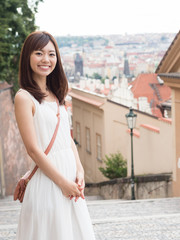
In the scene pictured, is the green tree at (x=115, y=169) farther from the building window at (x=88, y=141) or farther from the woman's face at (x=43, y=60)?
the woman's face at (x=43, y=60)

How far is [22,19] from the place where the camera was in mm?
15156

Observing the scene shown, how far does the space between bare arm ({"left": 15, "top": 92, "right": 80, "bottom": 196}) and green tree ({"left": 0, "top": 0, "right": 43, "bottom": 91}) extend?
10.1 m

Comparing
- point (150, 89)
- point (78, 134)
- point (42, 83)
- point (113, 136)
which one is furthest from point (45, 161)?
point (150, 89)

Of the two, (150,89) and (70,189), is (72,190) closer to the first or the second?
(70,189)

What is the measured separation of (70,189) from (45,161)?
0.82ft

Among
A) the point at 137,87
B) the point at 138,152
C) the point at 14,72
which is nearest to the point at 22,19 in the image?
the point at 14,72

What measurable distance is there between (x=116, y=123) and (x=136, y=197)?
25.3 ft

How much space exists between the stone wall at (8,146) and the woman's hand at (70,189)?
531 inches

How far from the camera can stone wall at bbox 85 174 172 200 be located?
42.2 ft

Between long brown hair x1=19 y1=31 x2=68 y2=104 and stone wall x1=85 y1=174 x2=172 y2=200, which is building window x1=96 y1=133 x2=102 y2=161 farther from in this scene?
long brown hair x1=19 y1=31 x2=68 y2=104

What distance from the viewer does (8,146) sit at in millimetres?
18031

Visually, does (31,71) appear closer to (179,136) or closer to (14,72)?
(179,136)

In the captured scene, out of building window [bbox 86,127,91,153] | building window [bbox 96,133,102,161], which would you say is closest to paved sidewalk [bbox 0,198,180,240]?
building window [bbox 96,133,102,161]

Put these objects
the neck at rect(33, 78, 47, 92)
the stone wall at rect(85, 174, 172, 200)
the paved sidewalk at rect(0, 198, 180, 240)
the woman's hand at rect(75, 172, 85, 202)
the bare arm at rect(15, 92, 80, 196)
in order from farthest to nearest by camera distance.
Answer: the stone wall at rect(85, 174, 172, 200), the paved sidewalk at rect(0, 198, 180, 240), the neck at rect(33, 78, 47, 92), the woman's hand at rect(75, 172, 85, 202), the bare arm at rect(15, 92, 80, 196)
